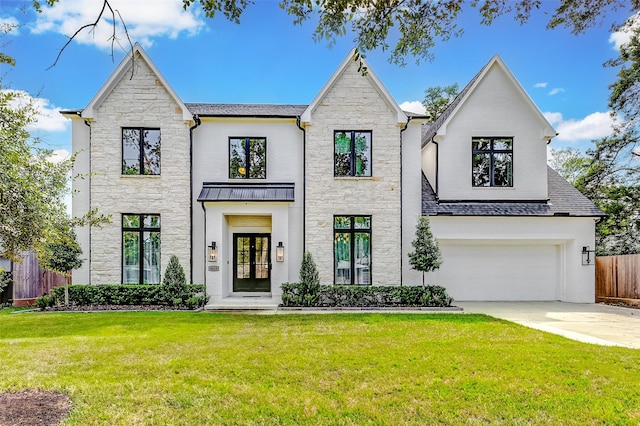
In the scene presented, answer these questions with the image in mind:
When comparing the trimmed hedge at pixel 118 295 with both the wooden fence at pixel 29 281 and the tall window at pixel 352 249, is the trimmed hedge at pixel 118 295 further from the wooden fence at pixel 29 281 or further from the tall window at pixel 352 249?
the tall window at pixel 352 249

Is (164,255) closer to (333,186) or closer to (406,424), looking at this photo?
(333,186)

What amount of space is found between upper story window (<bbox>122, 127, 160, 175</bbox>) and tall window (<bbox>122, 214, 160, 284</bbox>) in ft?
5.09

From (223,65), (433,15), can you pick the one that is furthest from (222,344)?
(223,65)

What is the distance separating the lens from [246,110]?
14617mm

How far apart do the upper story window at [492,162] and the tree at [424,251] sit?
118 inches

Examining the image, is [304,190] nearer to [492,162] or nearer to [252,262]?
[252,262]

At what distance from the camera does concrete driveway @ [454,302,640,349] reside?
8039 millimetres

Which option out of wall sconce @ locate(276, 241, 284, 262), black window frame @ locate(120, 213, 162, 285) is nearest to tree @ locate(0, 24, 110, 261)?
wall sconce @ locate(276, 241, 284, 262)

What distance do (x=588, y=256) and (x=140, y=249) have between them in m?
15.2

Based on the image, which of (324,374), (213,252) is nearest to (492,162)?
(213,252)

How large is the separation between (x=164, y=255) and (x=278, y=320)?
534 cm

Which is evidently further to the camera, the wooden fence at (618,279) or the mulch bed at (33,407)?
the wooden fence at (618,279)

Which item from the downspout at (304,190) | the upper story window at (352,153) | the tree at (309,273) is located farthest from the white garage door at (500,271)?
the downspout at (304,190)

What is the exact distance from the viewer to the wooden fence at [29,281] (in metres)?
13.1
